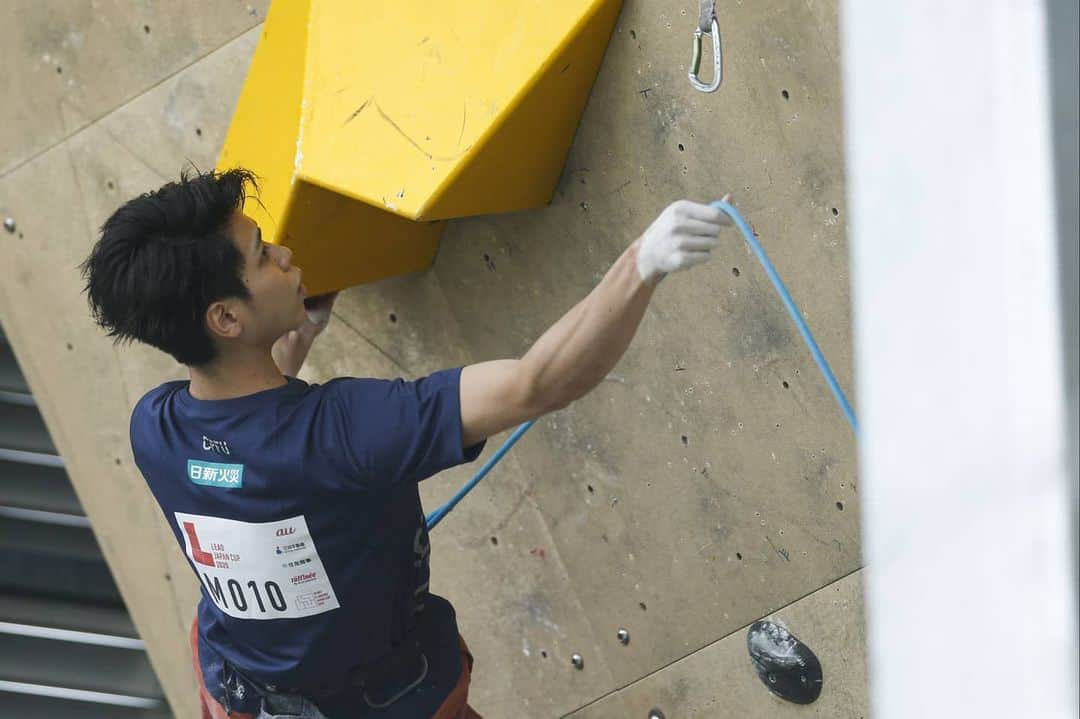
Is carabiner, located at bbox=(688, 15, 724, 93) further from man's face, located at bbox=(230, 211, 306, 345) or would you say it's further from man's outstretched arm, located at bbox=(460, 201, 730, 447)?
man's face, located at bbox=(230, 211, 306, 345)

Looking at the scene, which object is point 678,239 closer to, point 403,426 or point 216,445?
point 403,426

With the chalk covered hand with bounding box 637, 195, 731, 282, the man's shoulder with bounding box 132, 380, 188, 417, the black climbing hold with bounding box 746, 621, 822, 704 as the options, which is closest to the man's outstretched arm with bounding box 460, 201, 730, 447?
the chalk covered hand with bounding box 637, 195, 731, 282

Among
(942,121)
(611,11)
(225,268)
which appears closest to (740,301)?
(611,11)

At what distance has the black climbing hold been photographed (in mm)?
2172

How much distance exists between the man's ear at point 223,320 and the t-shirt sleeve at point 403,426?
0.17 metres

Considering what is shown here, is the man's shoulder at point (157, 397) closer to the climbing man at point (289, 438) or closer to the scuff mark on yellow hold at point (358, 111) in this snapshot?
the climbing man at point (289, 438)

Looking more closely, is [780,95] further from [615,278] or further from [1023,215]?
[1023,215]

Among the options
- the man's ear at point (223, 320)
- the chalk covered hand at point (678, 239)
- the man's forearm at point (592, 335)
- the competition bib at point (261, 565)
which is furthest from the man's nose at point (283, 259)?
the chalk covered hand at point (678, 239)

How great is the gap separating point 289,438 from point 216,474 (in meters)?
0.12

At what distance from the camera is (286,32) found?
229 centimetres

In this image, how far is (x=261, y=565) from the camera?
1736 millimetres

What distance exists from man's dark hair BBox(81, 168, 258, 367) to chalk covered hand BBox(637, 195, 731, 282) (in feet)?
1.86

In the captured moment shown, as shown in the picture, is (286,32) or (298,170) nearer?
(298,170)

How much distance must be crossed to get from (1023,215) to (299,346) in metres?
Answer: 1.72
